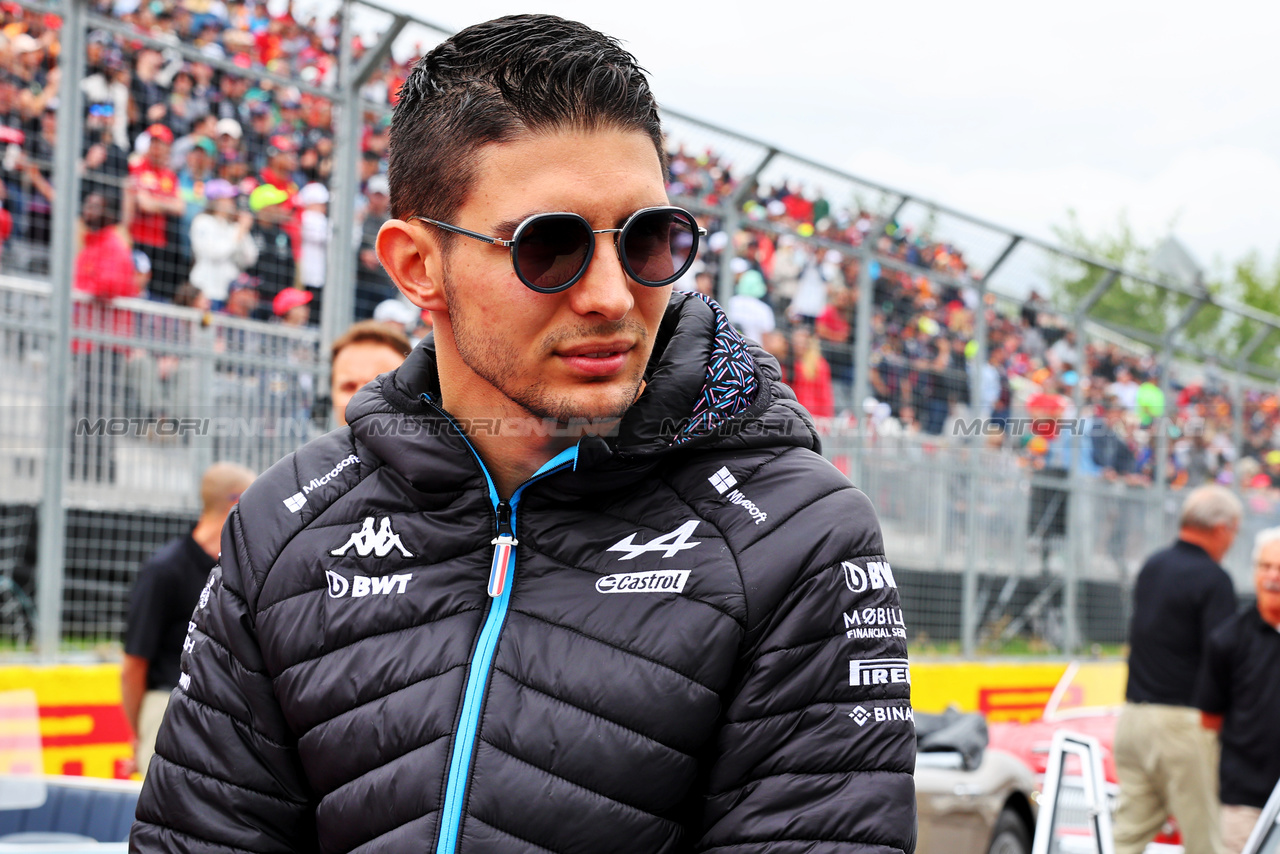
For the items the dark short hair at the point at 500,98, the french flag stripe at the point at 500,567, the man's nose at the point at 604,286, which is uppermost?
the dark short hair at the point at 500,98

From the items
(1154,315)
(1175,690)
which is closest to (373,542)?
(1175,690)

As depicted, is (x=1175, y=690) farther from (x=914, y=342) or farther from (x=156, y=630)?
(x=156, y=630)

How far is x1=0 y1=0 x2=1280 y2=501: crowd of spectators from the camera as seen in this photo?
586 cm

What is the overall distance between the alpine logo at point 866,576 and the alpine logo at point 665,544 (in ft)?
0.57

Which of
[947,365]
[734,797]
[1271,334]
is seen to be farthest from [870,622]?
[1271,334]

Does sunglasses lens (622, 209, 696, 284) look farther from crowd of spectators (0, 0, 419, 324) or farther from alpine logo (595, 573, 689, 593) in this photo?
crowd of spectators (0, 0, 419, 324)

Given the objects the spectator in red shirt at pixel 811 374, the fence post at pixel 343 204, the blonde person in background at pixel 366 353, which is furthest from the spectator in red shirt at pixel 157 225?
the spectator in red shirt at pixel 811 374

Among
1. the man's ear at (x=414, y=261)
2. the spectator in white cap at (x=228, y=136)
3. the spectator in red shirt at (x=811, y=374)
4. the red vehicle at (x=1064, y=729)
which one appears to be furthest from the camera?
the spectator in red shirt at (x=811, y=374)

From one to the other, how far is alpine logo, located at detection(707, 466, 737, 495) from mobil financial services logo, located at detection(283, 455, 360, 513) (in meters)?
0.49

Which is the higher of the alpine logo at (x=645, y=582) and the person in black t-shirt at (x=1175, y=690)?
the alpine logo at (x=645, y=582)

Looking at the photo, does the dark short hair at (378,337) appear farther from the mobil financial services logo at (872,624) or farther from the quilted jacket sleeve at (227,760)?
the mobil financial services logo at (872,624)

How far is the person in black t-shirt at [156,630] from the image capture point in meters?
4.98

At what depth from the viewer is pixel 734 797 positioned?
1.37 metres

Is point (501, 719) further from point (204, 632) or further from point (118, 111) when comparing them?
point (118, 111)
